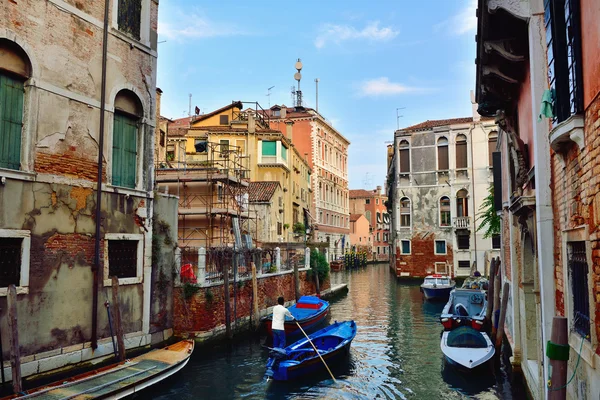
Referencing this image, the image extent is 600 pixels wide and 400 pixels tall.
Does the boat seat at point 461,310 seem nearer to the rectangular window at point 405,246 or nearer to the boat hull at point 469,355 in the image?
the boat hull at point 469,355

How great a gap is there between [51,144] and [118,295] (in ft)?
10.1

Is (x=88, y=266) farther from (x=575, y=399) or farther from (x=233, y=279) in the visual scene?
(x=575, y=399)

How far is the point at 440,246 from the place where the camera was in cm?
2881

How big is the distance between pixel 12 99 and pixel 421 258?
Answer: 25.0 metres

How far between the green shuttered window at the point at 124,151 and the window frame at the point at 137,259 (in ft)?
3.35

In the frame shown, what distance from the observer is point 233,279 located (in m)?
13.0

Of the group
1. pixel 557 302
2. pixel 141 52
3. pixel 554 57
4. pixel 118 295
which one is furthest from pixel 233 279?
pixel 554 57

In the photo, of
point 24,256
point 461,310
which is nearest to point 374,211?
point 461,310

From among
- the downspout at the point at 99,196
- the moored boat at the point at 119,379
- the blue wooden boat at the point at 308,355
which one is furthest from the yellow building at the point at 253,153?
the moored boat at the point at 119,379

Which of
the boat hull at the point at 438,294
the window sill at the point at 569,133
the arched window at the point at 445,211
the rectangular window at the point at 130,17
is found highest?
the rectangular window at the point at 130,17

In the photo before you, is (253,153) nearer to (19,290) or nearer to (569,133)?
(19,290)

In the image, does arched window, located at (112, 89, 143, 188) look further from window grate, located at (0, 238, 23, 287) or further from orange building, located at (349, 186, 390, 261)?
orange building, located at (349, 186, 390, 261)

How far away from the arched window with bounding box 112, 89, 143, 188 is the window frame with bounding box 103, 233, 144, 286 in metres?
1.02

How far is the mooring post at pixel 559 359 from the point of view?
133 inches
